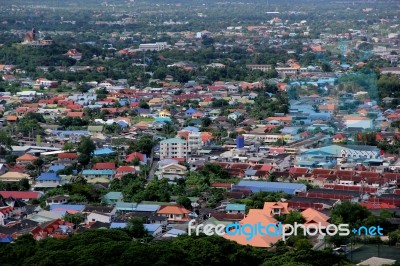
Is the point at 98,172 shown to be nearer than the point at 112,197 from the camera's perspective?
No

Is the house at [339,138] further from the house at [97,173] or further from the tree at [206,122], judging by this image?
the house at [97,173]

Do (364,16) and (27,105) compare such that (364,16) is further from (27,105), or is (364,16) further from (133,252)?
(133,252)

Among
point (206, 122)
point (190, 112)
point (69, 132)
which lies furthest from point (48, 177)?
point (190, 112)

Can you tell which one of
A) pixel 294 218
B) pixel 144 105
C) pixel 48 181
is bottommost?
pixel 144 105

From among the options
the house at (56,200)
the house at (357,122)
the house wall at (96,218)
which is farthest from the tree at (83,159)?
the house at (357,122)

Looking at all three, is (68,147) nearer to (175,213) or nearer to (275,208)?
(175,213)

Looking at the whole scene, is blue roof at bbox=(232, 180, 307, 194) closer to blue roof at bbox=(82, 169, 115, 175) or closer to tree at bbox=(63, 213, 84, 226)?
blue roof at bbox=(82, 169, 115, 175)

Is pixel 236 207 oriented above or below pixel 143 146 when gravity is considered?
above
